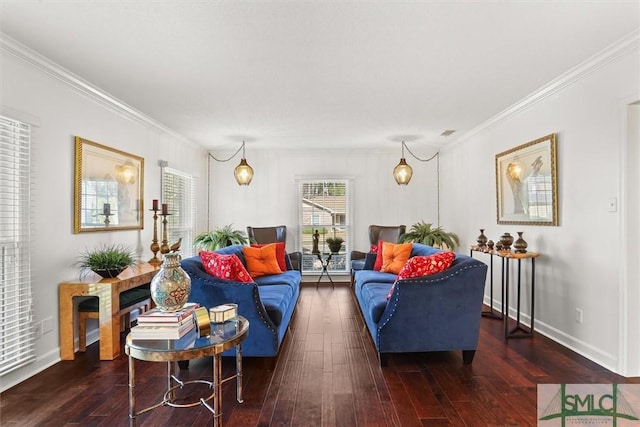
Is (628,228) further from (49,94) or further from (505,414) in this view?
(49,94)

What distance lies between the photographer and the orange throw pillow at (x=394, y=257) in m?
4.28

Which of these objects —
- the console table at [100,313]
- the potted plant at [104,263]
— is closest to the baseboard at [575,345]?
the console table at [100,313]

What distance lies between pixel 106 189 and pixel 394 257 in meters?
3.37

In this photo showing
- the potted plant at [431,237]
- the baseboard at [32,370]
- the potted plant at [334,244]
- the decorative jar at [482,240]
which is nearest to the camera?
the baseboard at [32,370]

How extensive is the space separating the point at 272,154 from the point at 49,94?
12.5ft

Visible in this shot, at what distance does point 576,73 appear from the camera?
2965mm

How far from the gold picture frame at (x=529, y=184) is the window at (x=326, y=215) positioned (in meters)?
2.79

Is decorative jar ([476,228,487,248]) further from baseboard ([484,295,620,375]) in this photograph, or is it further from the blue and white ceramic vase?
the blue and white ceramic vase

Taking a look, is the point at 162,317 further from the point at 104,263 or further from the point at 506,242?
the point at 506,242

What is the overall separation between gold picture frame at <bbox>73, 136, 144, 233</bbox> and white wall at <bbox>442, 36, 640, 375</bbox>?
4484 millimetres

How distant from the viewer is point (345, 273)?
21.1 ft

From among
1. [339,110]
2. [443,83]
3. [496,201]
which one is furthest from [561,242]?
[339,110]

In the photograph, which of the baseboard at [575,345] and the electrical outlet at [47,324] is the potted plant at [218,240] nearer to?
the electrical outlet at [47,324]

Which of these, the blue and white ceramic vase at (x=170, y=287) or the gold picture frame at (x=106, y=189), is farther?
the gold picture frame at (x=106, y=189)
